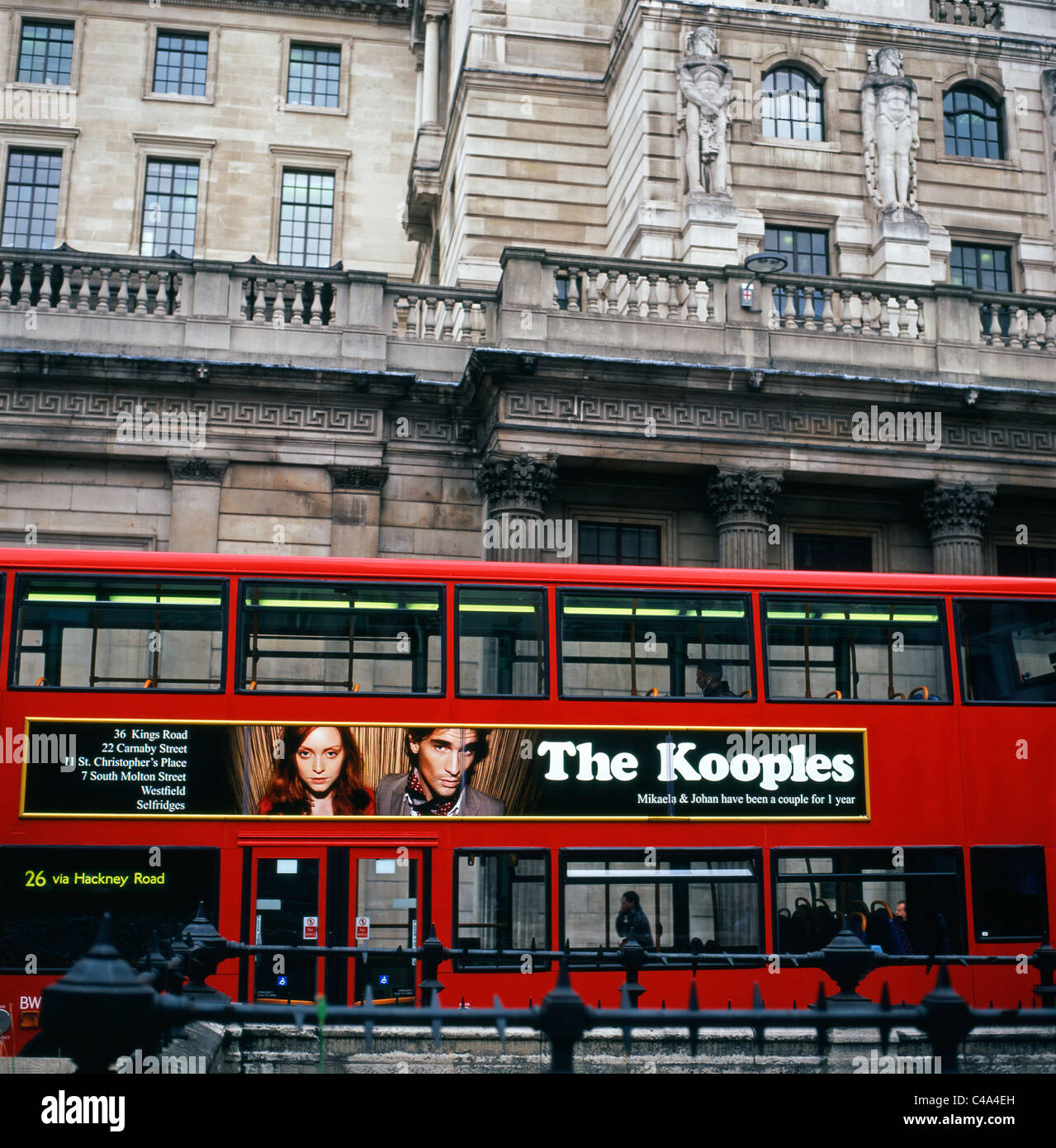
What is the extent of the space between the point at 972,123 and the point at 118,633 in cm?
2189

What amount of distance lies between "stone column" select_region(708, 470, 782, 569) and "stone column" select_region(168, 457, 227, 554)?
26.5 ft

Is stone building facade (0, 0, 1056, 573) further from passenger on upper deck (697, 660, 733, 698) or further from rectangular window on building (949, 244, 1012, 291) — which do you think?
passenger on upper deck (697, 660, 733, 698)

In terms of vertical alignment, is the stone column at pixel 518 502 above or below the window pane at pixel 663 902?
above

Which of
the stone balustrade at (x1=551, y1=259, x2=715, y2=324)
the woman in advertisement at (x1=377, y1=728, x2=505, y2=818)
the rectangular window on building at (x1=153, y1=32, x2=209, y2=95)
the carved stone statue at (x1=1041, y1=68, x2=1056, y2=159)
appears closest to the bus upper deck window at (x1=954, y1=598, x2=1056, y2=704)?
the woman in advertisement at (x1=377, y1=728, x2=505, y2=818)

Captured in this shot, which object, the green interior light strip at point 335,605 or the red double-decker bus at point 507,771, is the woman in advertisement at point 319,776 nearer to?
the red double-decker bus at point 507,771

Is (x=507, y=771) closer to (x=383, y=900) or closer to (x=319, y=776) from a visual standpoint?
(x=383, y=900)

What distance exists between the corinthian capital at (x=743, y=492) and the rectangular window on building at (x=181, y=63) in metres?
22.7

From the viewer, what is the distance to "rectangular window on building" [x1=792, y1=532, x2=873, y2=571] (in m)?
21.2

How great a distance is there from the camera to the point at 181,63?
34594mm

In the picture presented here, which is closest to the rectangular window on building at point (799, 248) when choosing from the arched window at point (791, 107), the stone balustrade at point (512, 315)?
the arched window at point (791, 107)

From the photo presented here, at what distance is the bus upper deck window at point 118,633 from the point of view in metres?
11.3

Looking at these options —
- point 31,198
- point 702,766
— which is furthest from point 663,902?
point 31,198
